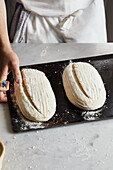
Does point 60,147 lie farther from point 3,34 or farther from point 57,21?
point 57,21

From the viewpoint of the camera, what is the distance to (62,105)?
147 centimetres

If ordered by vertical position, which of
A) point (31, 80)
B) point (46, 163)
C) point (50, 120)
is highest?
point (31, 80)

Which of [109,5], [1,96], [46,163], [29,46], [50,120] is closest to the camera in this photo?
[46,163]

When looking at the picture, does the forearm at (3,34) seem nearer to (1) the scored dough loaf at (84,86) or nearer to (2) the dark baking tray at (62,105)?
(2) the dark baking tray at (62,105)

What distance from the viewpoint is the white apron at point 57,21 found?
1792mm

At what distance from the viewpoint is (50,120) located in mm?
1404

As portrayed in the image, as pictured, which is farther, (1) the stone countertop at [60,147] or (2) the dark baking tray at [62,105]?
(2) the dark baking tray at [62,105]

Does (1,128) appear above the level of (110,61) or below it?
below

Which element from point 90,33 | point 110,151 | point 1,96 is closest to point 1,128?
point 1,96

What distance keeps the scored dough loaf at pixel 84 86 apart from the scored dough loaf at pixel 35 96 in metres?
0.11

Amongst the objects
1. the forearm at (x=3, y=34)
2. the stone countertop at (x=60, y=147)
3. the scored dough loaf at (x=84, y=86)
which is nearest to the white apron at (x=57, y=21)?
the forearm at (x=3, y=34)

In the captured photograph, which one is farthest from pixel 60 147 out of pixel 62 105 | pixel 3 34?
pixel 3 34

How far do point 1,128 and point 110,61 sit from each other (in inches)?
29.5

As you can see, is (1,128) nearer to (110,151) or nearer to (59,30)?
(110,151)
